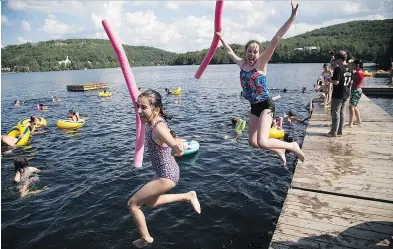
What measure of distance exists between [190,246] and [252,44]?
525 centimetres

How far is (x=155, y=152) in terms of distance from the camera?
4.56 m

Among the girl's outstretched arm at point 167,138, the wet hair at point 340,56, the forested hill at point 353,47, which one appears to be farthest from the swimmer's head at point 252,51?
the forested hill at point 353,47

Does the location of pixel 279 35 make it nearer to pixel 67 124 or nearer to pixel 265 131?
pixel 265 131

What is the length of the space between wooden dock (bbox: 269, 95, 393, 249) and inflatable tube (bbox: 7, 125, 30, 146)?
16.4 meters

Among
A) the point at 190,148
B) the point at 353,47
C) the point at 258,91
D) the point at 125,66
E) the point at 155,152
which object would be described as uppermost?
the point at 353,47

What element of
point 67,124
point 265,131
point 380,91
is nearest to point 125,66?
point 265,131

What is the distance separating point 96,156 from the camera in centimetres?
1550

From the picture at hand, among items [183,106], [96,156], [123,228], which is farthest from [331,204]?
[183,106]

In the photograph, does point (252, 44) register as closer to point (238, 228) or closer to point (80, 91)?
point (238, 228)

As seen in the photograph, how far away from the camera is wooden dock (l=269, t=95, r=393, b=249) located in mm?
5125

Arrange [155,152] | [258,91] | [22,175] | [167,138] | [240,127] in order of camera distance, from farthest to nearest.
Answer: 1. [240,127]
2. [22,175]
3. [258,91]
4. [155,152]
5. [167,138]

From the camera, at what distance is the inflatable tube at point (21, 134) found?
17.8 meters

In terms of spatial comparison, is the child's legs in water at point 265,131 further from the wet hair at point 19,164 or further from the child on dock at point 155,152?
the wet hair at point 19,164

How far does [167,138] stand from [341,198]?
4522 mm
